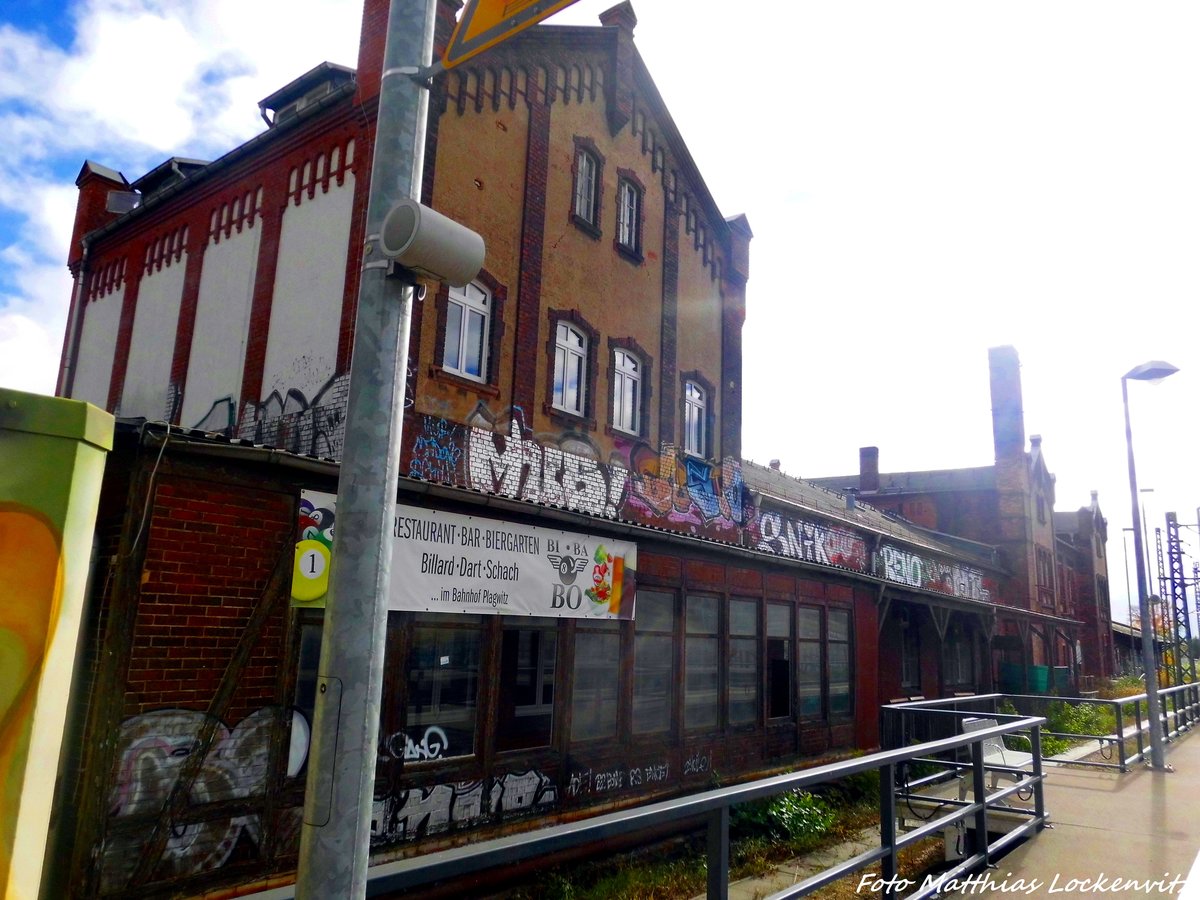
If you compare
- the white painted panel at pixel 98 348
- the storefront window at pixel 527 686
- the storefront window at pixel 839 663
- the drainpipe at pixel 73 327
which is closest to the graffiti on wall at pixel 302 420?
the storefront window at pixel 527 686

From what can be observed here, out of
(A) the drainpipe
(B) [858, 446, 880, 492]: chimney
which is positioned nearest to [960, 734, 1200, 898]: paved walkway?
(A) the drainpipe

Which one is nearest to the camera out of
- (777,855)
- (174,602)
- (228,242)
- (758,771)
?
(174,602)

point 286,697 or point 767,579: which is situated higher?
point 767,579

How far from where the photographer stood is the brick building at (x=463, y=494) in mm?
6469

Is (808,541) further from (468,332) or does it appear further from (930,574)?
(468,332)

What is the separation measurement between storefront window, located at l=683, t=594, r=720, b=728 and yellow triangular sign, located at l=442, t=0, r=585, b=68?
9.34 meters

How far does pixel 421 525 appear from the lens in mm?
8203

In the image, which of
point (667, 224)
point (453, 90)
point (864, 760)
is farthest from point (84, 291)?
point (864, 760)

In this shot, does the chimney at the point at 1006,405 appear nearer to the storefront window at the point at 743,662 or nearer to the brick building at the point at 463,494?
the brick building at the point at 463,494

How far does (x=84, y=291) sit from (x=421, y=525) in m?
13.0

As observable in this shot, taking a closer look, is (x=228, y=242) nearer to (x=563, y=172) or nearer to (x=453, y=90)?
(x=453, y=90)

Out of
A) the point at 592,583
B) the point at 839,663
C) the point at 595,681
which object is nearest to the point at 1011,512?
the point at 839,663

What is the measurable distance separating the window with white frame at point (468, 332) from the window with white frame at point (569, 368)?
1498mm

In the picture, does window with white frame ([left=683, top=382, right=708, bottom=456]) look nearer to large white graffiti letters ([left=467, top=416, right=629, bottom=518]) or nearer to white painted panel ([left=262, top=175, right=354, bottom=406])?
large white graffiti letters ([left=467, top=416, right=629, bottom=518])
